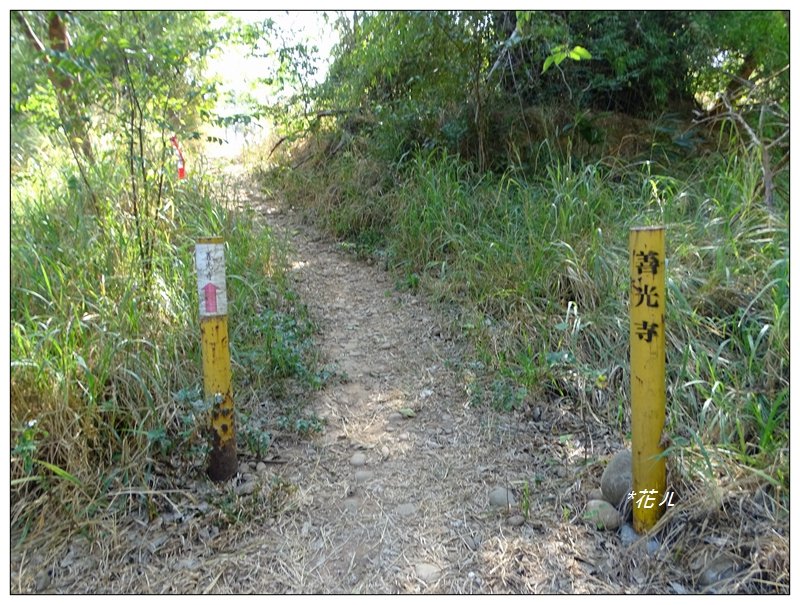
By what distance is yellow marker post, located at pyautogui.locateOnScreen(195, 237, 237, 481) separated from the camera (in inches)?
94.5

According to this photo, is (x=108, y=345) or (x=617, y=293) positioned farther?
(x=617, y=293)

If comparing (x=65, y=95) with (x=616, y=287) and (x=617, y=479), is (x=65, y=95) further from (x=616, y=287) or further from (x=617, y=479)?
(x=617, y=479)

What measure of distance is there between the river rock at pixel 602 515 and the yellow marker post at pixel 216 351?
156 cm

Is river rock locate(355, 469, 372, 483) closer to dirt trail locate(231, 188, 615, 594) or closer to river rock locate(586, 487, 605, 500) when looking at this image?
dirt trail locate(231, 188, 615, 594)

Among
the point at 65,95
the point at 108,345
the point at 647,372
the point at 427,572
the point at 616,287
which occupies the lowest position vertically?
the point at 427,572

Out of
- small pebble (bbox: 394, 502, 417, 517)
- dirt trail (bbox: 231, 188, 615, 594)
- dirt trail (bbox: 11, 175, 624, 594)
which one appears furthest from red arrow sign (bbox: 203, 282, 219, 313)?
small pebble (bbox: 394, 502, 417, 517)

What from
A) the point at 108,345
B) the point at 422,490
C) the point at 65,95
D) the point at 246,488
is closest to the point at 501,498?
the point at 422,490

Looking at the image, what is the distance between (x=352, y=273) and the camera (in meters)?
5.61

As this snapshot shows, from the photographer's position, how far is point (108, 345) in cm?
276

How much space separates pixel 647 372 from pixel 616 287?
1.51m

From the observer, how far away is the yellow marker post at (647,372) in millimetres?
2078

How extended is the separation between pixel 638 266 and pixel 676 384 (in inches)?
42.2

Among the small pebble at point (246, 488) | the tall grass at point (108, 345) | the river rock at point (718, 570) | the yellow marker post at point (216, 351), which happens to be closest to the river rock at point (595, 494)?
the river rock at point (718, 570)

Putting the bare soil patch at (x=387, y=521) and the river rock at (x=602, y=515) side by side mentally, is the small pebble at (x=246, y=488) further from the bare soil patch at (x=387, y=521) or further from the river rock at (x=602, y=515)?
the river rock at (x=602, y=515)
